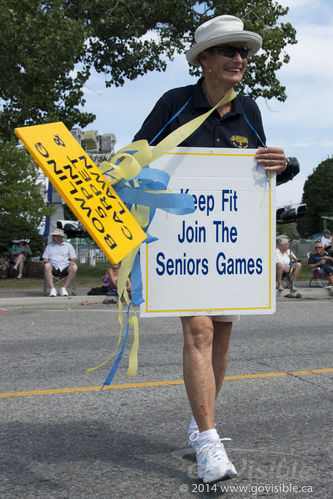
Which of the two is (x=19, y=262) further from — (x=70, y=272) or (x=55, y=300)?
(x=55, y=300)

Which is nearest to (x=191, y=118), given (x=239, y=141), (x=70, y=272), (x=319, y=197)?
(x=239, y=141)

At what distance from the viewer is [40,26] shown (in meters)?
16.5

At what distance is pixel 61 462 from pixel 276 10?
730 inches

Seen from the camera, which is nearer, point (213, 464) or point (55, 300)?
point (213, 464)

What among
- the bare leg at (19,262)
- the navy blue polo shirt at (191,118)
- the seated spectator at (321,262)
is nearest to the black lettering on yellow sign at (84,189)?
the navy blue polo shirt at (191,118)

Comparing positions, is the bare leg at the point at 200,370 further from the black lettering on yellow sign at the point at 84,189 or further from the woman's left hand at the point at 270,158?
the woman's left hand at the point at 270,158

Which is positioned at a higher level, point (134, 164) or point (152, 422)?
point (134, 164)

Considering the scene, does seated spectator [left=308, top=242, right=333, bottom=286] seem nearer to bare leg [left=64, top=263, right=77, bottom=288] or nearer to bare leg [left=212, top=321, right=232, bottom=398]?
bare leg [left=64, top=263, right=77, bottom=288]

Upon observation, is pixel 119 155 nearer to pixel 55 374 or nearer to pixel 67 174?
pixel 67 174

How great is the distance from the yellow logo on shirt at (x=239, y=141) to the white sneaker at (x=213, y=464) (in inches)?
62.0

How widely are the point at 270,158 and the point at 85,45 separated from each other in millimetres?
17137

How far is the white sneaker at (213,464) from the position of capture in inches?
112

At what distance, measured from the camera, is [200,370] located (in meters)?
3.12

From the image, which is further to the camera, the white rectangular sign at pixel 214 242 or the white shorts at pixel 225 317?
the white shorts at pixel 225 317
